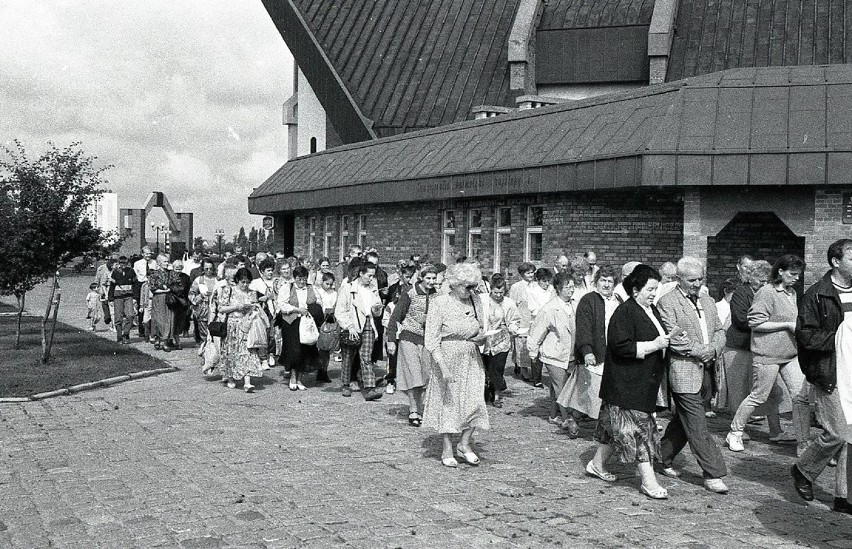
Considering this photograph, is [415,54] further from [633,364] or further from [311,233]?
[633,364]

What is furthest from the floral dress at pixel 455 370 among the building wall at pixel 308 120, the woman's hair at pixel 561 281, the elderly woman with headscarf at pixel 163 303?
the building wall at pixel 308 120

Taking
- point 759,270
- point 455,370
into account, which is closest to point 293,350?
point 455,370

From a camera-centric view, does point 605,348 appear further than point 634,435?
Yes

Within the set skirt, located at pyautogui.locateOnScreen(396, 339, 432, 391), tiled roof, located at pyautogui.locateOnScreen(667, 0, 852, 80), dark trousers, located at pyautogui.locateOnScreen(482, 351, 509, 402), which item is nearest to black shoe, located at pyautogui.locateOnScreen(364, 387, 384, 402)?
dark trousers, located at pyautogui.locateOnScreen(482, 351, 509, 402)

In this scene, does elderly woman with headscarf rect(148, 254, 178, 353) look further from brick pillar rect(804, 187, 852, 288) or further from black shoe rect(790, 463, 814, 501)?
black shoe rect(790, 463, 814, 501)

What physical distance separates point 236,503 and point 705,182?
9.26 m

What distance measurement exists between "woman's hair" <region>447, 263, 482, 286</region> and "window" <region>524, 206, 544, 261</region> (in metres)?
8.99

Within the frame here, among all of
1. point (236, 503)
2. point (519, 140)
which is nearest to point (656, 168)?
point (519, 140)

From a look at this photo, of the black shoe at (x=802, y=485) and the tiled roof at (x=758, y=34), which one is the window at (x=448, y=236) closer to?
the tiled roof at (x=758, y=34)

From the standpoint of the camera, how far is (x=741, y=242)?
15523 millimetres

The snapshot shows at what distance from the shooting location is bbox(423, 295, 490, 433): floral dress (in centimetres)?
812

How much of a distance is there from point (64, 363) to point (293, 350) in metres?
4.29

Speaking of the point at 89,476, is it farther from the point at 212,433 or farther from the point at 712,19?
the point at 712,19

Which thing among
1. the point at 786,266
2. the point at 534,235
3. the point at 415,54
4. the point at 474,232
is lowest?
the point at 786,266
